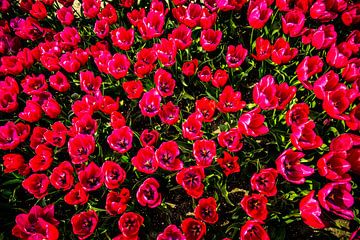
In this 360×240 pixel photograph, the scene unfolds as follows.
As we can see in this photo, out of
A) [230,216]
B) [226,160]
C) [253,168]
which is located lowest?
[230,216]

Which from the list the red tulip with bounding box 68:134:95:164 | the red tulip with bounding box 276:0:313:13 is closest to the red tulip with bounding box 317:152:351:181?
the red tulip with bounding box 276:0:313:13

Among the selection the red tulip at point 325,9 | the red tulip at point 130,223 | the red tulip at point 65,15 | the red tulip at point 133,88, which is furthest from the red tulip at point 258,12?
the red tulip at point 130,223

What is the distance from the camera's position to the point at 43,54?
2.80m

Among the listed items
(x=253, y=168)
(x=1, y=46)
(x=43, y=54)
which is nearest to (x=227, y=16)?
(x=253, y=168)

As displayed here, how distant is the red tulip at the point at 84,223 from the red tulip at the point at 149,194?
1.08 ft

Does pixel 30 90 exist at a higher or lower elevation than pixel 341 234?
higher

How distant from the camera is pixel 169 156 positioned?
2.21m

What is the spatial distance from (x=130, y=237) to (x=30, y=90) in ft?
5.01

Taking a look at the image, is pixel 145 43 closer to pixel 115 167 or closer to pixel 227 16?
pixel 227 16

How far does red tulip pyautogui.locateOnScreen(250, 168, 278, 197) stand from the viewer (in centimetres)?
198

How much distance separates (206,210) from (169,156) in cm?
47

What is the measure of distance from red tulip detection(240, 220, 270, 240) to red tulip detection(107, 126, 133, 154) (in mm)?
1001

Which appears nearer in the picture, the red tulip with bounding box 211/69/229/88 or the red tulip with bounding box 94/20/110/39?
the red tulip with bounding box 211/69/229/88

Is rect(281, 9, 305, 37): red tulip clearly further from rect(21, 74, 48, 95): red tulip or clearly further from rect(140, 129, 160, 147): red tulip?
rect(21, 74, 48, 95): red tulip
